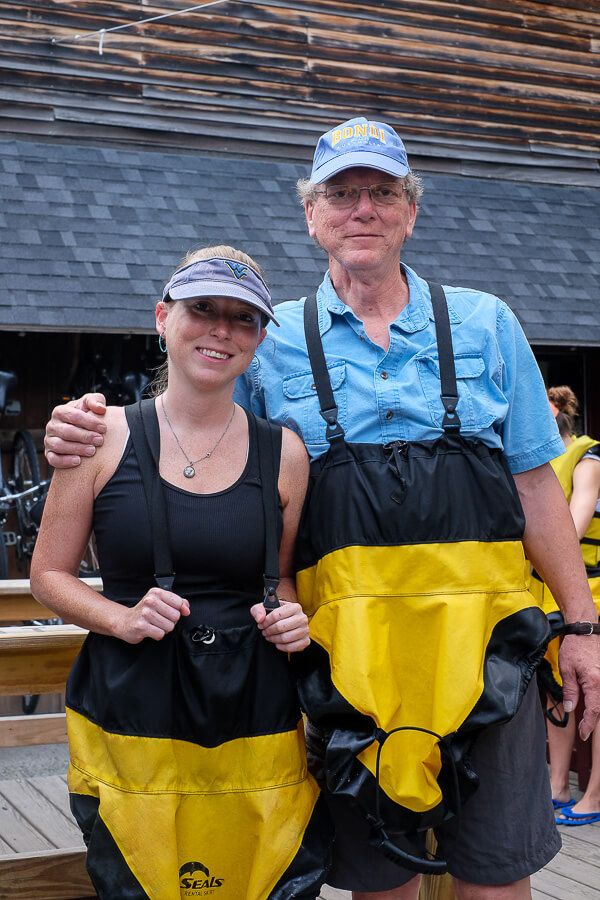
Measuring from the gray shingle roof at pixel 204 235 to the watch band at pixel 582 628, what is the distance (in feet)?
16.4

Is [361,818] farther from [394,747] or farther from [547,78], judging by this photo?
[547,78]

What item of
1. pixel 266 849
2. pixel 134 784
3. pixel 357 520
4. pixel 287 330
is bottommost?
pixel 266 849

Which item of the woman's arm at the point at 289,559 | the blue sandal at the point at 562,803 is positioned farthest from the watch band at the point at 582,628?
the blue sandal at the point at 562,803

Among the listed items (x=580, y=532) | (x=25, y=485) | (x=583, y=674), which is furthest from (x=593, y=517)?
(x=25, y=485)

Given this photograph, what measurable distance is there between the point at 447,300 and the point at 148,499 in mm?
821

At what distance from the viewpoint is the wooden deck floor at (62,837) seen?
4.12 metres

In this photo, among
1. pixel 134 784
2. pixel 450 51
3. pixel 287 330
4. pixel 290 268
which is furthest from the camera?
pixel 450 51

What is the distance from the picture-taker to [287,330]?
2477mm

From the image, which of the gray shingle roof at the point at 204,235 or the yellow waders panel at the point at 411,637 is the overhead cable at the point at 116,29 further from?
the yellow waders panel at the point at 411,637

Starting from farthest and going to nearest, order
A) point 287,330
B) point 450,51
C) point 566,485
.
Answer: point 450,51
point 566,485
point 287,330

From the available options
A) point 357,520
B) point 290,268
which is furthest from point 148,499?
point 290,268

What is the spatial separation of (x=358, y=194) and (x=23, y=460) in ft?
19.9

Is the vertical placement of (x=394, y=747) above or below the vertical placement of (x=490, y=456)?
below

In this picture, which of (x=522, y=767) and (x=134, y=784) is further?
(x=522, y=767)
